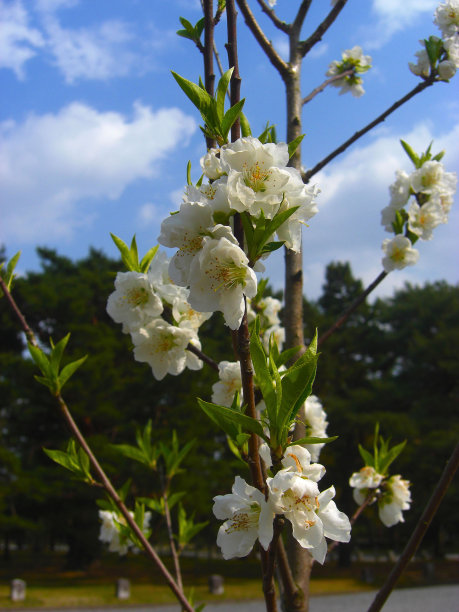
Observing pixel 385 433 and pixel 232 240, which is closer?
pixel 232 240

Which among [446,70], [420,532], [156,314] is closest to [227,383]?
[156,314]

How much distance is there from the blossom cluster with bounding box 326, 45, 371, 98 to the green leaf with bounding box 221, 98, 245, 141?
1.83 metres

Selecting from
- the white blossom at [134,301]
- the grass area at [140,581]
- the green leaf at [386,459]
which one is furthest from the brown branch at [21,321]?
the grass area at [140,581]

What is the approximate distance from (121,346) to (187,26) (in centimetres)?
1704

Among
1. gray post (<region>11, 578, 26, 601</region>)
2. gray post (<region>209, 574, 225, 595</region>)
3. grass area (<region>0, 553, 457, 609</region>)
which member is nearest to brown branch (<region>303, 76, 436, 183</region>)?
grass area (<region>0, 553, 457, 609</region>)

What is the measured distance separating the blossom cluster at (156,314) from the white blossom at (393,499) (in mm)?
1015

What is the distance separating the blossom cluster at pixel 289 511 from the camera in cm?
70

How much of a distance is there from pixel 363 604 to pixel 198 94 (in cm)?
1337

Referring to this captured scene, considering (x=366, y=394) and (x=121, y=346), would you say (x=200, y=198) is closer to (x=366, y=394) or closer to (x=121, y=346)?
(x=121, y=346)

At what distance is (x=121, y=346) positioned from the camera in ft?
58.6

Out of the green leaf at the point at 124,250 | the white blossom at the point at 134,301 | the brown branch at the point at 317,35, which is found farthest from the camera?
the brown branch at the point at 317,35

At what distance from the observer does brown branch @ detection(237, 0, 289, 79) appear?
1.57 metres

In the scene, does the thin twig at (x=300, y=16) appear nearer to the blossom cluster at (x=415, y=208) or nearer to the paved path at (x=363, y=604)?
the blossom cluster at (x=415, y=208)

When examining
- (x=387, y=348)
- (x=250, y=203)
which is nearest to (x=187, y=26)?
(x=250, y=203)
